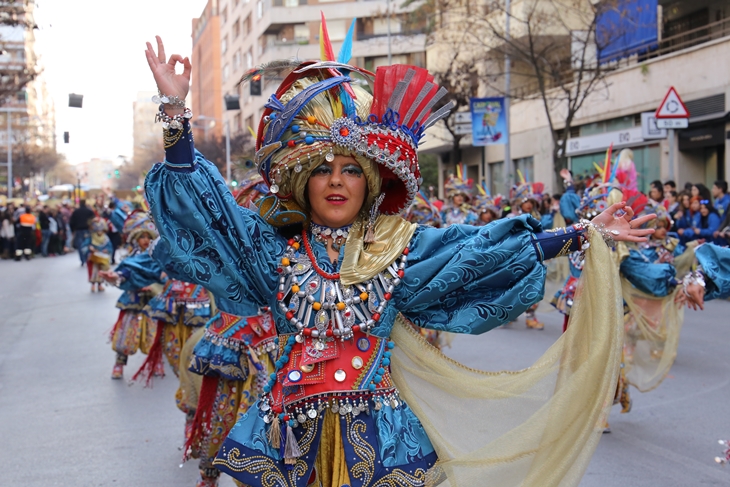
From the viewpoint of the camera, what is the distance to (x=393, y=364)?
314 cm

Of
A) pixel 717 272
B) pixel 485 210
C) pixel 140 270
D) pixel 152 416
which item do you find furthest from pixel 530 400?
pixel 485 210

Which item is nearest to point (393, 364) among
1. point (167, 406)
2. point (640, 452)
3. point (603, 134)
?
point (640, 452)

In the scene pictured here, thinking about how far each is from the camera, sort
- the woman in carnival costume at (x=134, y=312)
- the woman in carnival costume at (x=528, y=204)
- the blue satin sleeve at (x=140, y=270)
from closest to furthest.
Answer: the blue satin sleeve at (x=140, y=270), the woman in carnival costume at (x=134, y=312), the woman in carnival costume at (x=528, y=204)

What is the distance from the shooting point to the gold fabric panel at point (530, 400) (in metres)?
2.93

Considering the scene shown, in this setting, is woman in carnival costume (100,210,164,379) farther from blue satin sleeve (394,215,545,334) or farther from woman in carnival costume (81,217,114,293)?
woman in carnival costume (81,217,114,293)

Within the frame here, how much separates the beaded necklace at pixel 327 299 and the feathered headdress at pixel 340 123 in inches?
10.1

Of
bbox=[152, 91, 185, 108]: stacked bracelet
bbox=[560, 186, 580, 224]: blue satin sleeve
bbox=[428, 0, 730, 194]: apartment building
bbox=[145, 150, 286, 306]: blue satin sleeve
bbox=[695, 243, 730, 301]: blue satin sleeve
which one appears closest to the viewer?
bbox=[152, 91, 185, 108]: stacked bracelet

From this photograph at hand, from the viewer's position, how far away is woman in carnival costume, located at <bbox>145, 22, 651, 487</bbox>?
2910 millimetres

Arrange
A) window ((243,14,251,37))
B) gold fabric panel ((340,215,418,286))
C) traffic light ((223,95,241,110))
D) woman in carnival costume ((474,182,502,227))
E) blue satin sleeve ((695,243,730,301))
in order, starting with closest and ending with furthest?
gold fabric panel ((340,215,418,286)) → blue satin sleeve ((695,243,730,301)) → woman in carnival costume ((474,182,502,227)) → traffic light ((223,95,241,110)) → window ((243,14,251,37))

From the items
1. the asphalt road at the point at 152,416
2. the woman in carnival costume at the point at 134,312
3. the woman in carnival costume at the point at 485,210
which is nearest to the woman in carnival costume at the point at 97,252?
the asphalt road at the point at 152,416

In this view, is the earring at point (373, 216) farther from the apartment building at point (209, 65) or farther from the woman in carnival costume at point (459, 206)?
the apartment building at point (209, 65)

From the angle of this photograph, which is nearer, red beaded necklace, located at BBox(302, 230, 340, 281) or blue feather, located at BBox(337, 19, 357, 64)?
red beaded necklace, located at BBox(302, 230, 340, 281)

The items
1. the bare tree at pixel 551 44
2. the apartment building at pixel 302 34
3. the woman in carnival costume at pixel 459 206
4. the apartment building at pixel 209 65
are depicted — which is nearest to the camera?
the woman in carnival costume at pixel 459 206

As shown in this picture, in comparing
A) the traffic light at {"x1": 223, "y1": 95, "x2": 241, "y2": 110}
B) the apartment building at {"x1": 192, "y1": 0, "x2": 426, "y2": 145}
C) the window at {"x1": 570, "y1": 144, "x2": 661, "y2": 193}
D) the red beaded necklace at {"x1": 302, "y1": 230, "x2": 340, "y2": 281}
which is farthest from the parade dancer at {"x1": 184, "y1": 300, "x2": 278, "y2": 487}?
the apartment building at {"x1": 192, "y1": 0, "x2": 426, "y2": 145}
